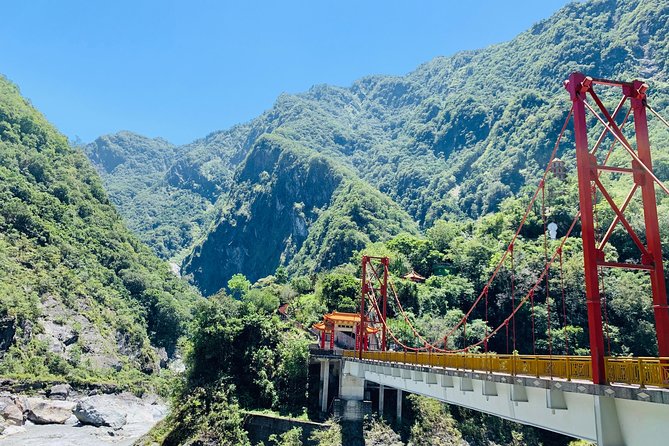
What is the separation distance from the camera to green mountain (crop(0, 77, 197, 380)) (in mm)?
55469

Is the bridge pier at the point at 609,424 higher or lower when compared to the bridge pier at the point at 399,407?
higher

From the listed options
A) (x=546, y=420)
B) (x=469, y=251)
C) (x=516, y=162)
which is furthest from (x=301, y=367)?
(x=516, y=162)

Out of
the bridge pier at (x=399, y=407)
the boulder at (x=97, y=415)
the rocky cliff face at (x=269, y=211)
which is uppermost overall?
the rocky cliff face at (x=269, y=211)

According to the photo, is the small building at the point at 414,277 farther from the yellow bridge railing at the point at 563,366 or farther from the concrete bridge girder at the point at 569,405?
the concrete bridge girder at the point at 569,405

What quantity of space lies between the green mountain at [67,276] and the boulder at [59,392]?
2183 mm

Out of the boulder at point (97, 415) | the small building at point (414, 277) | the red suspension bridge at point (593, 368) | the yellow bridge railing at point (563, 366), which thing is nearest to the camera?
the yellow bridge railing at point (563, 366)

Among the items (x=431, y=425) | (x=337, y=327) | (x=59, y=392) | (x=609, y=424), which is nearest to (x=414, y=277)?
(x=337, y=327)

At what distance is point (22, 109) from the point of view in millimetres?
101438

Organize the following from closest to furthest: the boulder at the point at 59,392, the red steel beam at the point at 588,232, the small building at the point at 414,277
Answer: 1. the red steel beam at the point at 588,232
2. the boulder at the point at 59,392
3. the small building at the point at 414,277

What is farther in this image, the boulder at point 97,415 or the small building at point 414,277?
the small building at point 414,277

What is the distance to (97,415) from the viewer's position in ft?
149

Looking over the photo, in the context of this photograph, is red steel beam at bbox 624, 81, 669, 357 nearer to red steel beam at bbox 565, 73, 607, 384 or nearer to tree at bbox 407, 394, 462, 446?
red steel beam at bbox 565, 73, 607, 384

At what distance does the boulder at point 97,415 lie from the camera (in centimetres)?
4506

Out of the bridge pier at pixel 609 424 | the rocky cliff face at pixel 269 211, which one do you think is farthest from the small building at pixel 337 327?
the rocky cliff face at pixel 269 211
